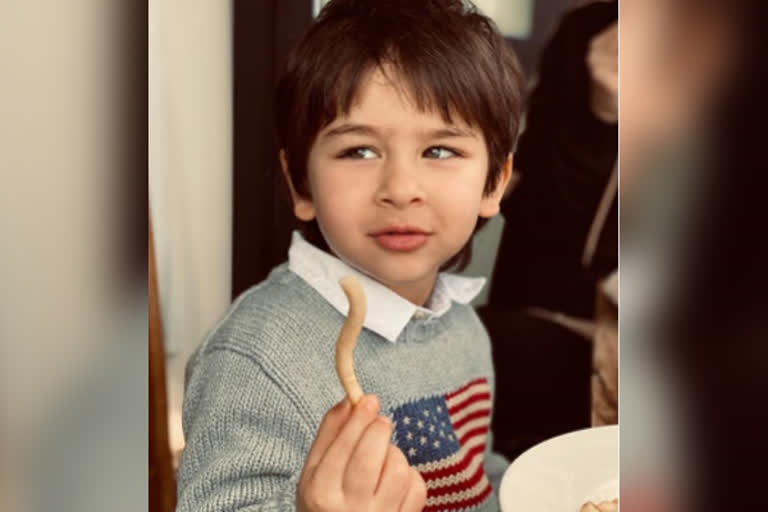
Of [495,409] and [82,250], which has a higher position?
[82,250]

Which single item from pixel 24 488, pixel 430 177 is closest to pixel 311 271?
pixel 430 177

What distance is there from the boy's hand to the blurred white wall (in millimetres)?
113

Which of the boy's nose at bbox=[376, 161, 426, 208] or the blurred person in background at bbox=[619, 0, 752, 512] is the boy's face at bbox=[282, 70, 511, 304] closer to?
the boy's nose at bbox=[376, 161, 426, 208]

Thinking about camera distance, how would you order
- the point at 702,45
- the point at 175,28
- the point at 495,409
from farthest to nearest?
1. the point at 495,409
2. the point at 175,28
3. the point at 702,45

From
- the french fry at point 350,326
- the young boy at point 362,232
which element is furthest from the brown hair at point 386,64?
the french fry at point 350,326

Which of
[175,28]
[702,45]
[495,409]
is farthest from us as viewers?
[495,409]

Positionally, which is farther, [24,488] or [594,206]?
[594,206]

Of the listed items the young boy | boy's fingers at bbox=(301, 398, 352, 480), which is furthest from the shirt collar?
boy's fingers at bbox=(301, 398, 352, 480)

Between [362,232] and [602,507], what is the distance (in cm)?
16

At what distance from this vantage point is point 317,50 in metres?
0.36

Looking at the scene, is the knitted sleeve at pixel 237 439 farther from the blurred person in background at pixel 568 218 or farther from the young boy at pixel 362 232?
the blurred person in background at pixel 568 218

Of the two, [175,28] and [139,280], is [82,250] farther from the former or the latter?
[175,28]

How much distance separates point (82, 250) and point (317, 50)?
0.59ft

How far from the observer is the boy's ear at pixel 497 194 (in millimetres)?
392
